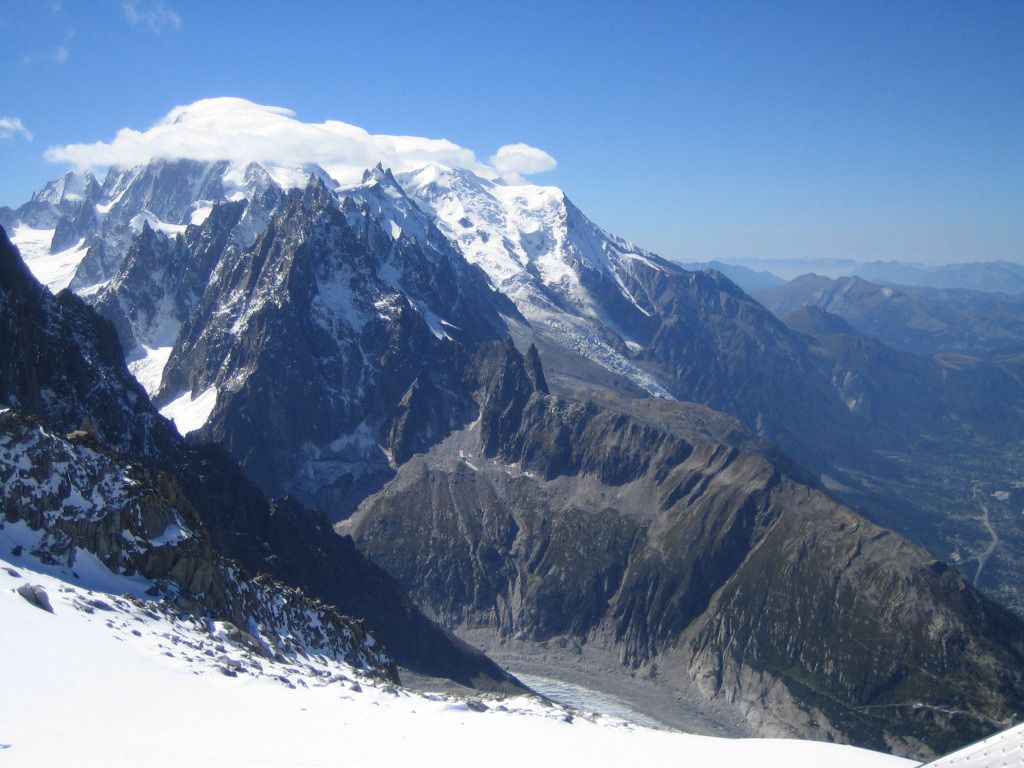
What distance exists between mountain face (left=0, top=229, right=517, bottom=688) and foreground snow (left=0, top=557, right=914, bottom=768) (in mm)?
6498

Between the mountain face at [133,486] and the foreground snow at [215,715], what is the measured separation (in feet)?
21.3

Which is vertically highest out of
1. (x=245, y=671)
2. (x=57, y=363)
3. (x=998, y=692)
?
(x=57, y=363)

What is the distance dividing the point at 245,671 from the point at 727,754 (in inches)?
1223

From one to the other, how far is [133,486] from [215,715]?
30.3 metres

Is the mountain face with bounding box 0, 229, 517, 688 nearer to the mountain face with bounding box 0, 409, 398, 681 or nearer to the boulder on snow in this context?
the mountain face with bounding box 0, 409, 398, 681

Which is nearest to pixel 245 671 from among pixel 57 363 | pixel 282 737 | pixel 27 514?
pixel 282 737

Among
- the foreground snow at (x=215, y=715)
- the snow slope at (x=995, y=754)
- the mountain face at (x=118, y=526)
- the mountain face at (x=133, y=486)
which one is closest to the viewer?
the snow slope at (x=995, y=754)

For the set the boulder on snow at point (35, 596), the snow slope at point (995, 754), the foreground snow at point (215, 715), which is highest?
the snow slope at point (995, 754)

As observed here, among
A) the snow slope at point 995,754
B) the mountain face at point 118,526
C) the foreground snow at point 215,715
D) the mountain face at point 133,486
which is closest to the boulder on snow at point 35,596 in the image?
the foreground snow at point 215,715

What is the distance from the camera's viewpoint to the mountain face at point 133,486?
6009 cm

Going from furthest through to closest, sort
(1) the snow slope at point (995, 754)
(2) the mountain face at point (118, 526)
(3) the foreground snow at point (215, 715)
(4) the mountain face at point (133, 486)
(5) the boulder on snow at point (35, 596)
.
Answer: (4) the mountain face at point (133, 486) → (2) the mountain face at point (118, 526) → (5) the boulder on snow at point (35, 596) → (3) the foreground snow at point (215, 715) → (1) the snow slope at point (995, 754)

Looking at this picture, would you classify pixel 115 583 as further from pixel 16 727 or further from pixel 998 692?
pixel 998 692

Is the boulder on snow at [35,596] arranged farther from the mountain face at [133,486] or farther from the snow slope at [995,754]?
the snow slope at [995,754]

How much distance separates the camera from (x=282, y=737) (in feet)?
138
